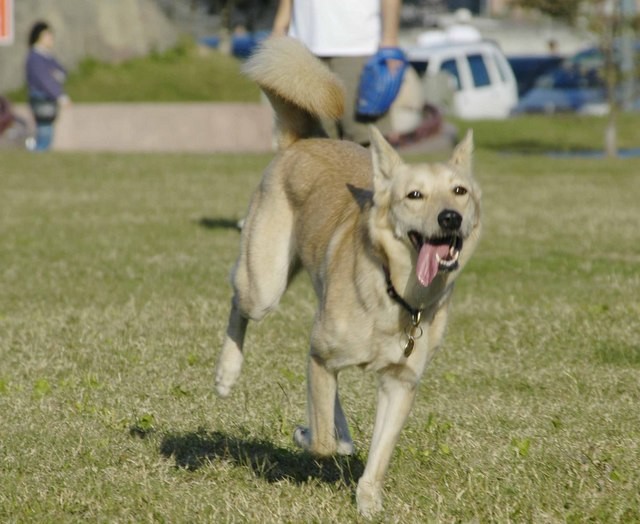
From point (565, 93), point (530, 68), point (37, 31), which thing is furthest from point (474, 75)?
point (37, 31)

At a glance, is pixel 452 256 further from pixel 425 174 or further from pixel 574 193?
pixel 574 193

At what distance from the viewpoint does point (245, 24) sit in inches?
1893

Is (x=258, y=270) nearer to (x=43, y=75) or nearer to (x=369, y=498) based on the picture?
(x=369, y=498)

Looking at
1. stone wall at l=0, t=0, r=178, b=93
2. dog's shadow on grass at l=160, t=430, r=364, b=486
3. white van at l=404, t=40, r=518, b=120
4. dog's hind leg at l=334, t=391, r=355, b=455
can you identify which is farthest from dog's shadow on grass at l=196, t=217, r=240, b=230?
white van at l=404, t=40, r=518, b=120

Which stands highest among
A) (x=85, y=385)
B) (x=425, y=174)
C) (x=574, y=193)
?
(x=425, y=174)

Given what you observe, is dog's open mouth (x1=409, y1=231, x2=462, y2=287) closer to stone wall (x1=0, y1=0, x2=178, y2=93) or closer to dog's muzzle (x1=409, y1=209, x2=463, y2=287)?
dog's muzzle (x1=409, y1=209, x2=463, y2=287)

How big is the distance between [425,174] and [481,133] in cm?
2337

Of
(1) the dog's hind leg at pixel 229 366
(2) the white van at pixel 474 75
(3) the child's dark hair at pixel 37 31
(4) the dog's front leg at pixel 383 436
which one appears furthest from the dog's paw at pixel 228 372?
(2) the white van at pixel 474 75

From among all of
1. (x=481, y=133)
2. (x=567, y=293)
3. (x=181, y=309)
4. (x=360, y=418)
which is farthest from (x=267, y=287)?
(x=481, y=133)

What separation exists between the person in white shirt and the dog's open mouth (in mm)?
4257

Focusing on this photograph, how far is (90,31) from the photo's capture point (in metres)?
29.8

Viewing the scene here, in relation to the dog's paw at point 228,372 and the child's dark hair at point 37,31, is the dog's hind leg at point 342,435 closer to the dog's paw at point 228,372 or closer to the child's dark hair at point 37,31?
the dog's paw at point 228,372

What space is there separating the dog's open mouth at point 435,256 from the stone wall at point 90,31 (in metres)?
24.5

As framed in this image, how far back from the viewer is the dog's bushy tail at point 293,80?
5520 millimetres
